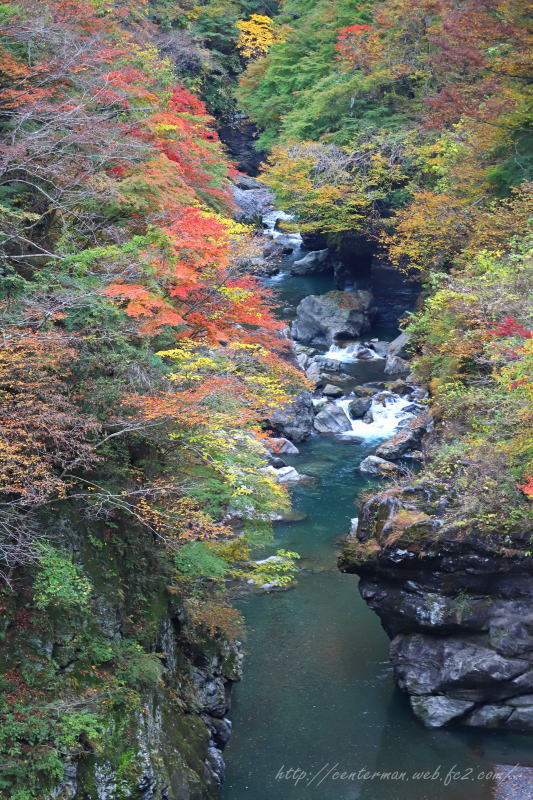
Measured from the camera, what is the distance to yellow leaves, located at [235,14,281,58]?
39.9 m

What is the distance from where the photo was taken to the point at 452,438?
14.4 m

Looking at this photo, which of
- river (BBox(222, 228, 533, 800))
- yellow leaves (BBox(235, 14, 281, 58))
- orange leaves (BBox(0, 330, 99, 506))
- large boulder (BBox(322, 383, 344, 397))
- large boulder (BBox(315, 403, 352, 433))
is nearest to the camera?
orange leaves (BBox(0, 330, 99, 506))

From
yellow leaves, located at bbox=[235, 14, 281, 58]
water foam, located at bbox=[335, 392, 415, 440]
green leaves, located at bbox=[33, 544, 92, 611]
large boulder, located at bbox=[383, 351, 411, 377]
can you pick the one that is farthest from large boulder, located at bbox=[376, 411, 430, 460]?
yellow leaves, located at bbox=[235, 14, 281, 58]

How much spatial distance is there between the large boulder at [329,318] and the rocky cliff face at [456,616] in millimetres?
18202

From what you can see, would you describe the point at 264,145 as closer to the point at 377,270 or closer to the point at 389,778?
the point at 377,270

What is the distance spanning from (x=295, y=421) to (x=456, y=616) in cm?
1208

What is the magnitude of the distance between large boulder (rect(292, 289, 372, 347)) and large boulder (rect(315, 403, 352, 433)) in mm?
6498

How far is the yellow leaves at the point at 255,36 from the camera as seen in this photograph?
39.9 metres

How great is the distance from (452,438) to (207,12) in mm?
33722

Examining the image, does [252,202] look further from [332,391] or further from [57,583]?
[57,583]

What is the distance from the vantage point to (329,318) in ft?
99.5

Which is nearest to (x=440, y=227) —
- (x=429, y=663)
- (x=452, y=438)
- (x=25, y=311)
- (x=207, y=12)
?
(x=452, y=438)

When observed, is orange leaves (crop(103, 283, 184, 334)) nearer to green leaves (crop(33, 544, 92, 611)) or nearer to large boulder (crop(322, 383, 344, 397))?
green leaves (crop(33, 544, 92, 611))

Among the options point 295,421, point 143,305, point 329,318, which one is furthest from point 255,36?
point 143,305
